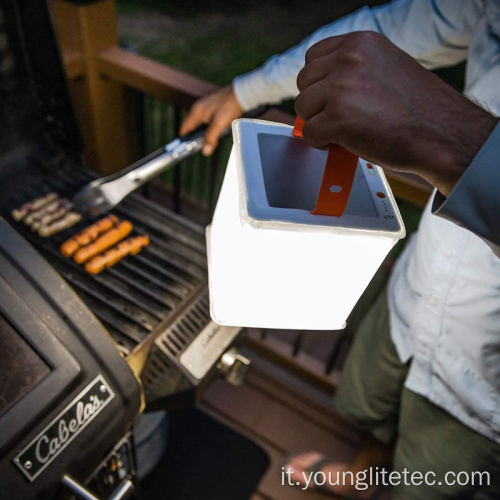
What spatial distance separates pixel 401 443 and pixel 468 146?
110 centimetres

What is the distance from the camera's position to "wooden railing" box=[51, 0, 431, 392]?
54.6 inches

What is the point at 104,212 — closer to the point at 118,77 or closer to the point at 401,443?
the point at 118,77

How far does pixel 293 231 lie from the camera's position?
0.46 meters

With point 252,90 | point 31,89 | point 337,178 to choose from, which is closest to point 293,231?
point 337,178

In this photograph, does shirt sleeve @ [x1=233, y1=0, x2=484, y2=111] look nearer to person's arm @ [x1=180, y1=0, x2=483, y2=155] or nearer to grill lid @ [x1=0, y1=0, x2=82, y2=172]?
person's arm @ [x1=180, y1=0, x2=483, y2=155]

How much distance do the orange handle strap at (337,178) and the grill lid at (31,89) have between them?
3.01 feet

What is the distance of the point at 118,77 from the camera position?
59.5 inches

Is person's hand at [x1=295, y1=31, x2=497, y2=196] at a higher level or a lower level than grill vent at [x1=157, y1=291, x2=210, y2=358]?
higher

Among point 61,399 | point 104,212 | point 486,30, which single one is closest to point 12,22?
point 104,212

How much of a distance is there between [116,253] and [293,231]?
623mm

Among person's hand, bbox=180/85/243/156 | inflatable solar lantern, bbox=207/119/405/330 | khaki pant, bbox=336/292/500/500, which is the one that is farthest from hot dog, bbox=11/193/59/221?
khaki pant, bbox=336/292/500/500

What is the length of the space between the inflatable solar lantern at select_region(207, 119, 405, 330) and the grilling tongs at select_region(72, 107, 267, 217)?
0.39m

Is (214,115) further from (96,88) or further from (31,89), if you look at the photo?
(96,88)

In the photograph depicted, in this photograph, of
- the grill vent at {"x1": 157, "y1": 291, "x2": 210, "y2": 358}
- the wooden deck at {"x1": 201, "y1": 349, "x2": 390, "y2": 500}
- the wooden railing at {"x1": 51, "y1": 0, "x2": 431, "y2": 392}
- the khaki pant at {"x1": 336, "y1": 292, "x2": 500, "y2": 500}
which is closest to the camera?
the grill vent at {"x1": 157, "y1": 291, "x2": 210, "y2": 358}
